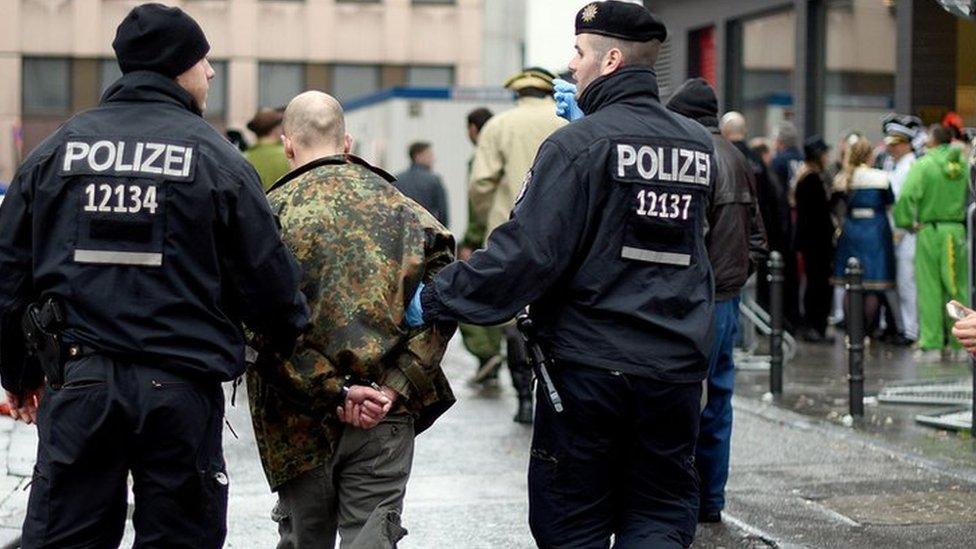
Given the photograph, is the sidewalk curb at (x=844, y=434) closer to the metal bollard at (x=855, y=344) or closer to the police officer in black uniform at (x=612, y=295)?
the metal bollard at (x=855, y=344)

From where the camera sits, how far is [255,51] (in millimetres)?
53250

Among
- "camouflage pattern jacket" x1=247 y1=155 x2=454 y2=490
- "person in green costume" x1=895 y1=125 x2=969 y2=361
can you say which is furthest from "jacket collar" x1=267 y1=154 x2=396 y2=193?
"person in green costume" x1=895 y1=125 x2=969 y2=361

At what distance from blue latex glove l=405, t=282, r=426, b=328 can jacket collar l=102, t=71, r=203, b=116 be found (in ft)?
3.03

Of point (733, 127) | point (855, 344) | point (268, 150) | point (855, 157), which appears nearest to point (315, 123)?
point (855, 344)

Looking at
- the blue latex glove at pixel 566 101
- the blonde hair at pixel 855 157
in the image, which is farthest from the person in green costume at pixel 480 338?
the blue latex glove at pixel 566 101

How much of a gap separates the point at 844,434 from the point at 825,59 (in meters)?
11.5

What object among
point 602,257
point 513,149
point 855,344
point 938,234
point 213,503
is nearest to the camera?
point 213,503

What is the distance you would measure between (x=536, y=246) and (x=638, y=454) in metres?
0.71

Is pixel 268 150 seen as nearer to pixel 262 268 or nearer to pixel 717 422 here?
pixel 717 422

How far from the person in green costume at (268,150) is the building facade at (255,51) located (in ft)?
131

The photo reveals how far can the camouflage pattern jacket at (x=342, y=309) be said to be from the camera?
5.24 metres

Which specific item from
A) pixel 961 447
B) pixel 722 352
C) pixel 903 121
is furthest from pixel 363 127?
pixel 722 352

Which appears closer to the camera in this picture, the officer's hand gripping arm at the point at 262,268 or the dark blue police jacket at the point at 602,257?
the officer's hand gripping arm at the point at 262,268

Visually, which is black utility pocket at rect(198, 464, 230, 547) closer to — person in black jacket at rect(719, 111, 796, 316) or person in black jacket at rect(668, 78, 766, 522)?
person in black jacket at rect(668, 78, 766, 522)
